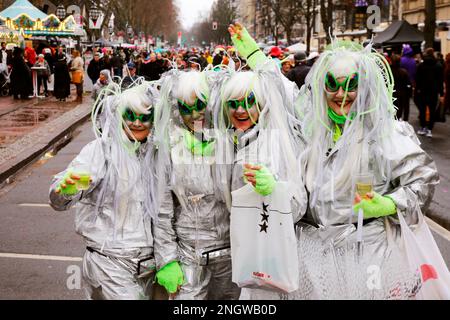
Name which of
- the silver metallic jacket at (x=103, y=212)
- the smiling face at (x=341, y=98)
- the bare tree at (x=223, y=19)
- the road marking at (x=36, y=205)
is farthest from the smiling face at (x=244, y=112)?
the bare tree at (x=223, y=19)

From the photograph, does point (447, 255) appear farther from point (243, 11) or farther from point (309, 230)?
point (243, 11)

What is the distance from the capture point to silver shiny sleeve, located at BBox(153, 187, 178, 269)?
119 inches

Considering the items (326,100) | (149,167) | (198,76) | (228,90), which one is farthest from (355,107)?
(149,167)

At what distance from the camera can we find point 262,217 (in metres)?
2.80

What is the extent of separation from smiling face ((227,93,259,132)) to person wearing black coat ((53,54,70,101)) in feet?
60.8

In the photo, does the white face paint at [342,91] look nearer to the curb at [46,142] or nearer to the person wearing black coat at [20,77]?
the curb at [46,142]

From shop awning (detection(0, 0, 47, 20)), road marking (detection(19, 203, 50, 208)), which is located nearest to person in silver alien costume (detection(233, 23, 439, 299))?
road marking (detection(19, 203, 50, 208))

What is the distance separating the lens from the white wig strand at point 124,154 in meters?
3.05

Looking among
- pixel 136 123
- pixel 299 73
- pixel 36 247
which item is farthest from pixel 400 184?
pixel 299 73

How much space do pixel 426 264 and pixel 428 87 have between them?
1115cm

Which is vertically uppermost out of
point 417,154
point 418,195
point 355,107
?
point 355,107

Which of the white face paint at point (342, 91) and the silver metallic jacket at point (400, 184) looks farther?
the white face paint at point (342, 91)

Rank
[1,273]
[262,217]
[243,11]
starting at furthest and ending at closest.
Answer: [243,11] < [1,273] < [262,217]

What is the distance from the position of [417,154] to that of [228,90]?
3.24 feet
